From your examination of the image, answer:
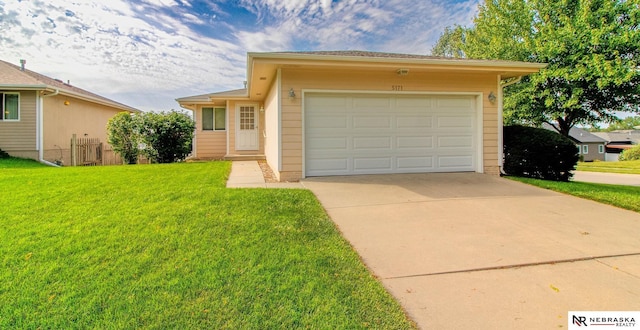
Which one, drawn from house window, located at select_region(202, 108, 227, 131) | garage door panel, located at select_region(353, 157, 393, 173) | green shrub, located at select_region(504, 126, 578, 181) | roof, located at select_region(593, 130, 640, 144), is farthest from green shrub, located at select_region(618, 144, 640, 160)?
house window, located at select_region(202, 108, 227, 131)

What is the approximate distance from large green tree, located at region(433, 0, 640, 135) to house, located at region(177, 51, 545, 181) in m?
9.95

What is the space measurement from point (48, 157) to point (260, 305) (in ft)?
48.3

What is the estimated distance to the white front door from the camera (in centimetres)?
1348

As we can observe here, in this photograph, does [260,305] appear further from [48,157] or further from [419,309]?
[48,157]

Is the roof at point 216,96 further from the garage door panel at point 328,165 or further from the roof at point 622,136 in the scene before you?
the roof at point 622,136

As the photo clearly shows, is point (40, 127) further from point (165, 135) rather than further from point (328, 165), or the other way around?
point (328, 165)

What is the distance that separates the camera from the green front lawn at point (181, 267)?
81.4 inches

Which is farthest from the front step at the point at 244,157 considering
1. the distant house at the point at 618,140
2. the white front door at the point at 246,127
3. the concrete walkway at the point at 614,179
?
the distant house at the point at 618,140

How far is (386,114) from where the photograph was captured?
301 inches

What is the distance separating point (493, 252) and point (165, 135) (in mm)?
11100

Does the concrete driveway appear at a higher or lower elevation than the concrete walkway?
lower

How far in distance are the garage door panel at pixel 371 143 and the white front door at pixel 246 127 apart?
6.99 metres

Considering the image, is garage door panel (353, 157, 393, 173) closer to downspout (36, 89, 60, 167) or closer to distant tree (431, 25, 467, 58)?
downspout (36, 89, 60, 167)

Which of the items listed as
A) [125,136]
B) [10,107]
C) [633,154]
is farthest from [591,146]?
[10,107]
